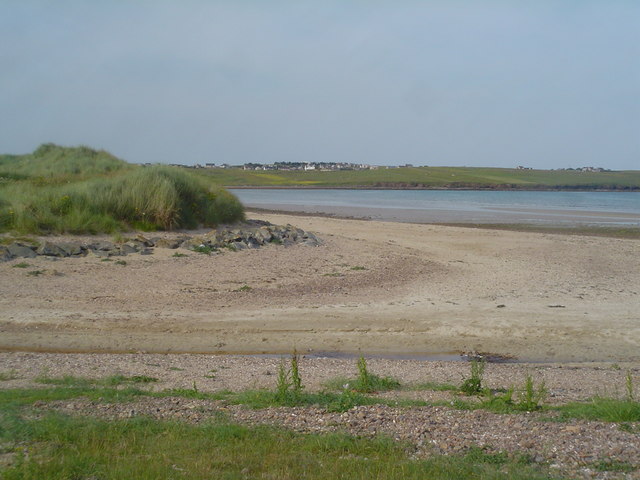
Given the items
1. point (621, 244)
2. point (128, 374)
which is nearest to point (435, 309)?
point (128, 374)

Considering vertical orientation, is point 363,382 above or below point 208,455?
below

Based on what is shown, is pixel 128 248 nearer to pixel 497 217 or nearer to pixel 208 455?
pixel 208 455

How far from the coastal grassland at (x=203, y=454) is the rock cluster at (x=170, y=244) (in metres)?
9.76

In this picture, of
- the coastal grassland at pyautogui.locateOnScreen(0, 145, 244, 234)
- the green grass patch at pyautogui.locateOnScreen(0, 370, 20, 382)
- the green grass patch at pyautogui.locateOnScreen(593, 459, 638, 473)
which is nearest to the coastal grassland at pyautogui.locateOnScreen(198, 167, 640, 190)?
the coastal grassland at pyautogui.locateOnScreen(0, 145, 244, 234)

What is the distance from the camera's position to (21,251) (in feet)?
47.9

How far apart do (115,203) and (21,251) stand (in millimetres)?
4515

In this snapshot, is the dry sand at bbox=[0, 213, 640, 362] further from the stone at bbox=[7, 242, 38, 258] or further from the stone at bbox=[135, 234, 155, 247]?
the stone at bbox=[135, 234, 155, 247]

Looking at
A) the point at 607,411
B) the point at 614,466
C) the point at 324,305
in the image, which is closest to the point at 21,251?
the point at 324,305

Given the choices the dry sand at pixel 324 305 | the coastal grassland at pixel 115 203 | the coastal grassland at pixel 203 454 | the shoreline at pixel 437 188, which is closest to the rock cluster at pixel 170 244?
the dry sand at pixel 324 305

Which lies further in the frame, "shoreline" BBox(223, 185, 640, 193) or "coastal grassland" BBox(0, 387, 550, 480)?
"shoreline" BBox(223, 185, 640, 193)

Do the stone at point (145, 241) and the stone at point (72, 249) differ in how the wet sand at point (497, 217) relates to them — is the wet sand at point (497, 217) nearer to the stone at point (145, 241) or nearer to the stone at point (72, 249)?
the stone at point (145, 241)

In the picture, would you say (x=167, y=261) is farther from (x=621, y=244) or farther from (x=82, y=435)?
(x=621, y=244)

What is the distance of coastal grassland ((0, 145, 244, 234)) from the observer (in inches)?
677

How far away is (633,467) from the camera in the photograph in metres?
4.99
